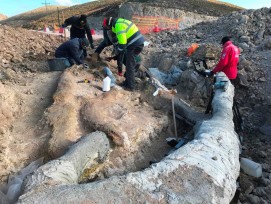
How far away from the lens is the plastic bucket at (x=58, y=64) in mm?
7410

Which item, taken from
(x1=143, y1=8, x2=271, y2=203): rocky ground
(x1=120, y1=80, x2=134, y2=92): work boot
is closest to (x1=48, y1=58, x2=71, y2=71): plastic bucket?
(x1=120, y1=80, x2=134, y2=92): work boot

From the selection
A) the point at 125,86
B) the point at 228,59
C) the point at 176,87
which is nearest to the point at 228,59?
the point at 228,59

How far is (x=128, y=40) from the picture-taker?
6523 mm

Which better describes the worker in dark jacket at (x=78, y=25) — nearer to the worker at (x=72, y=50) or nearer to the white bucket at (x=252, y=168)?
the worker at (x=72, y=50)

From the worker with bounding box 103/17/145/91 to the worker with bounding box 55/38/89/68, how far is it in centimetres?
96

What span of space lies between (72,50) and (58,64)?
17.3 inches

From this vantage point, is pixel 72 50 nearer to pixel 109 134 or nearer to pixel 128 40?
pixel 128 40

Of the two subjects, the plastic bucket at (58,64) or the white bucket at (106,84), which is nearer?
the white bucket at (106,84)

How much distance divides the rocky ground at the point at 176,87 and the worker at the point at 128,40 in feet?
4.66

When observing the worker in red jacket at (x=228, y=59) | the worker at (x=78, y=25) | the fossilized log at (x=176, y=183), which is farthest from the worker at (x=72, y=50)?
the fossilized log at (x=176, y=183)

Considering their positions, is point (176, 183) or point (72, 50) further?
point (72, 50)

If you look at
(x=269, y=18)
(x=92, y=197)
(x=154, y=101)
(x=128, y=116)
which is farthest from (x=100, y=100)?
(x=269, y=18)

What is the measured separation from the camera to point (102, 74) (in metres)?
7.11

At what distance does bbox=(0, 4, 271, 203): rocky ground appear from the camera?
15.1 ft
